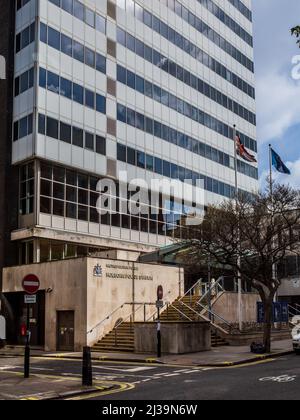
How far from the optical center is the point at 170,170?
157 feet

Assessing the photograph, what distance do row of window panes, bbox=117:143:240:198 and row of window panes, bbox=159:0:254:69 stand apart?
14578 mm

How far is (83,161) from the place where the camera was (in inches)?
1539

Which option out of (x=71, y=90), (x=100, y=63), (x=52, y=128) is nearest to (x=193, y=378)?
(x=52, y=128)

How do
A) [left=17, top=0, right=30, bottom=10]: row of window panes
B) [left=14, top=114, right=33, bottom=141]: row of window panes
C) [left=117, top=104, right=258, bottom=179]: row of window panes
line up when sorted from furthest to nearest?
[left=117, top=104, right=258, bottom=179]: row of window panes, [left=17, top=0, right=30, bottom=10]: row of window panes, [left=14, top=114, right=33, bottom=141]: row of window panes

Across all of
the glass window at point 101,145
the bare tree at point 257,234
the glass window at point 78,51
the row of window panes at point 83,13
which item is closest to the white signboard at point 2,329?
the glass window at point 101,145

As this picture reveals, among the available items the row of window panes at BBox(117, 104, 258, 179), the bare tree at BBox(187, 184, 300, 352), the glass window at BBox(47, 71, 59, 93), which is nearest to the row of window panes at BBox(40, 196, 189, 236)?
the row of window panes at BBox(117, 104, 258, 179)

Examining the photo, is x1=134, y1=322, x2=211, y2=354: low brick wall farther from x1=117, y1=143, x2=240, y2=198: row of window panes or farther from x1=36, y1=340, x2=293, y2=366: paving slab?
x1=117, y1=143, x2=240, y2=198: row of window panes

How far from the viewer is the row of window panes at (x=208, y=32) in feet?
170

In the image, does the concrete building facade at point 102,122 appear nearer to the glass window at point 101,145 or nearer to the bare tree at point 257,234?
the glass window at point 101,145

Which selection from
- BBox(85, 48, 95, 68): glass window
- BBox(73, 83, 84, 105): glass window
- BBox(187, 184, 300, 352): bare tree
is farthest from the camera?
BBox(85, 48, 95, 68): glass window

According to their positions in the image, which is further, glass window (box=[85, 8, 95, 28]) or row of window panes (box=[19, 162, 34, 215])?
glass window (box=[85, 8, 95, 28])

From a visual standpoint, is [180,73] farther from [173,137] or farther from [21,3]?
[21,3]

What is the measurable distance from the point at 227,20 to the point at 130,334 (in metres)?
41.8

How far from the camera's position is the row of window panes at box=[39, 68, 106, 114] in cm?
3697
